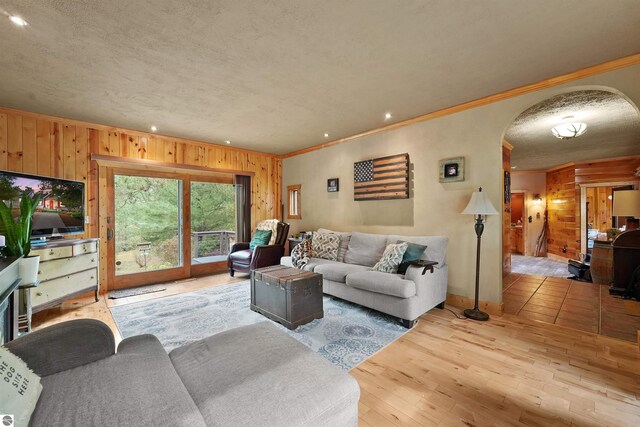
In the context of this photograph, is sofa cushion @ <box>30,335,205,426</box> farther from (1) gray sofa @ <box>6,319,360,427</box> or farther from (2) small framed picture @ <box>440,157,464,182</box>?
(2) small framed picture @ <box>440,157,464,182</box>

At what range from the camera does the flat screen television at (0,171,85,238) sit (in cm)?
290

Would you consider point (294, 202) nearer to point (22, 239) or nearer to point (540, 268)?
point (22, 239)

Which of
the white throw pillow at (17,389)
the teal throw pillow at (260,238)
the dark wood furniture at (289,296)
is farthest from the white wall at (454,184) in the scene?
the white throw pillow at (17,389)

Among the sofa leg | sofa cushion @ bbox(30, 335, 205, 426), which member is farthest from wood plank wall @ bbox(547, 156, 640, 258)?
sofa cushion @ bbox(30, 335, 205, 426)

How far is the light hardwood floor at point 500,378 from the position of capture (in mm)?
1644

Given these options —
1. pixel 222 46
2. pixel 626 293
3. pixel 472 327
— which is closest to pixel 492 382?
pixel 472 327

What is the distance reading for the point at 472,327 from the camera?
2.84 metres

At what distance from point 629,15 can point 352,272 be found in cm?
313

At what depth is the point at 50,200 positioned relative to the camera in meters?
3.31

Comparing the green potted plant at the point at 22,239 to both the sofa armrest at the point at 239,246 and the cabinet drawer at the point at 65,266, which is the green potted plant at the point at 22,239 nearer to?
the cabinet drawer at the point at 65,266

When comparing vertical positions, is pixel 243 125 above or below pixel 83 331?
above

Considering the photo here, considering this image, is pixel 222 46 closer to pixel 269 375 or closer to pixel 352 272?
pixel 269 375

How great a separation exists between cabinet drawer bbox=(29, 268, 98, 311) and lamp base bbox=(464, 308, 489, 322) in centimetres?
470

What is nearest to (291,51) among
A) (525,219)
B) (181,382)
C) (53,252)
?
(181,382)
